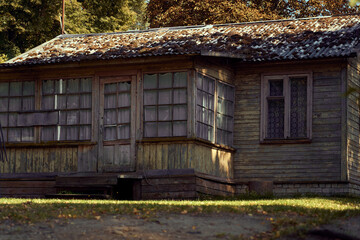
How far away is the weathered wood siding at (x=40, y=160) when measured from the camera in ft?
69.2

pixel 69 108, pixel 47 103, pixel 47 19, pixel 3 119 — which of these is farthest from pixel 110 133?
pixel 47 19

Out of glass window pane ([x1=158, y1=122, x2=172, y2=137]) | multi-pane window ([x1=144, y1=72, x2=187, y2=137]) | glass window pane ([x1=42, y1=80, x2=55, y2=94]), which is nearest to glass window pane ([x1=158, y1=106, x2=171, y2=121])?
multi-pane window ([x1=144, y1=72, x2=187, y2=137])

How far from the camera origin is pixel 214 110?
2075 cm

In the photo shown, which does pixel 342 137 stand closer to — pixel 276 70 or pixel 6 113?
pixel 276 70

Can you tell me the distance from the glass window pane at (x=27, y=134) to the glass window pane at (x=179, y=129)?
4.35 m

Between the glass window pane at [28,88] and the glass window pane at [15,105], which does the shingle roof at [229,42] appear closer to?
the glass window pane at [28,88]

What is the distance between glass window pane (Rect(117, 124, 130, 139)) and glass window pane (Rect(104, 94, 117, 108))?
0.64 metres

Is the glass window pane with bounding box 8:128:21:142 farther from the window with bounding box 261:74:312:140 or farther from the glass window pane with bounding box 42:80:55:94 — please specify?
the window with bounding box 261:74:312:140

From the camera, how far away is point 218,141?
20859 millimetres

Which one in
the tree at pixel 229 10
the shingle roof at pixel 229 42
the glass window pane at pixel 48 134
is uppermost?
the tree at pixel 229 10

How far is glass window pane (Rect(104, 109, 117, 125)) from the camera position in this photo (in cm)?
2069

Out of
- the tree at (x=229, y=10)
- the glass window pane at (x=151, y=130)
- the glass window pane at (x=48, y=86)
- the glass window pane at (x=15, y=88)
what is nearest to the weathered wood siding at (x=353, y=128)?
the glass window pane at (x=151, y=130)

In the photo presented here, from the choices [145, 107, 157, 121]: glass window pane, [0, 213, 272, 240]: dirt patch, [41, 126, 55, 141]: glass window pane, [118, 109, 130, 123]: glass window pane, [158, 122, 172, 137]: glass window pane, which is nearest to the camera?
[0, 213, 272, 240]: dirt patch

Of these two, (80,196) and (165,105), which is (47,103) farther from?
(165,105)
